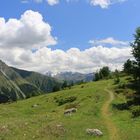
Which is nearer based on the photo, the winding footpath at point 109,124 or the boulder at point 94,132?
the winding footpath at point 109,124

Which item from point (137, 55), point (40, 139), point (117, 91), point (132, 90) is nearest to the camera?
point (40, 139)

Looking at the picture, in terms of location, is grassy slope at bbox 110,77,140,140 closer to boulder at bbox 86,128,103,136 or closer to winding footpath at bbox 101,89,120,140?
winding footpath at bbox 101,89,120,140

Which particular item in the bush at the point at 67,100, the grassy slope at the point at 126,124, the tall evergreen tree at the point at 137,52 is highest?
the tall evergreen tree at the point at 137,52

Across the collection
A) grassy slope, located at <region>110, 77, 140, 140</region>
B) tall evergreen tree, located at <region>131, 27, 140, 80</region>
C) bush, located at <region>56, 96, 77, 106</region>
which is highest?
tall evergreen tree, located at <region>131, 27, 140, 80</region>

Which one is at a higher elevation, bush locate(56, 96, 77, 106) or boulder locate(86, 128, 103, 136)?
bush locate(56, 96, 77, 106)

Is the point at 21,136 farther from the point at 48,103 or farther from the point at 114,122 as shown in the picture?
the point at 48,103

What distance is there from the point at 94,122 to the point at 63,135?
11264 millimetres

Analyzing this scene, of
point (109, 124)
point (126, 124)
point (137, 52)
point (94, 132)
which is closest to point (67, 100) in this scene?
point (137, 52)

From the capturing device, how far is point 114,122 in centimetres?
5162

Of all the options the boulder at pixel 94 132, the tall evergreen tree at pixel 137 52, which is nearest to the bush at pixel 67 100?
the tall evergreen tree at pixel 137 52

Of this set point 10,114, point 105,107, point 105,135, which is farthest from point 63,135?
point 10,114

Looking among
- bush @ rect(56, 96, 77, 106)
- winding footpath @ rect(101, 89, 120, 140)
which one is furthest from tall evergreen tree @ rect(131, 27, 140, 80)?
bush @ rect(56, 96, 77, 106)

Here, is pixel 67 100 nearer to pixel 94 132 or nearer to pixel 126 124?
pixel 126 124

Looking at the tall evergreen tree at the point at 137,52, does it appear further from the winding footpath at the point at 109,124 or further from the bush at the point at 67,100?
the bush at the point at 67,100
